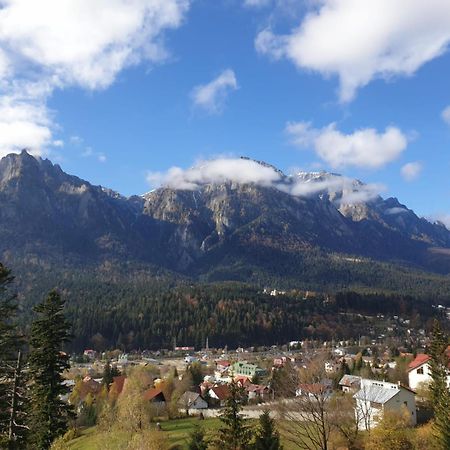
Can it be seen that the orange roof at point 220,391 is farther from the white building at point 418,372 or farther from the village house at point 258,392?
the white building at point 418,372

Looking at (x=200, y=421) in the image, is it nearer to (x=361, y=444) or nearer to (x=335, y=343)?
(x=361, y=444)

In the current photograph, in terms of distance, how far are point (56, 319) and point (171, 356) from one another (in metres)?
146

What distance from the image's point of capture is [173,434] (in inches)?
2312

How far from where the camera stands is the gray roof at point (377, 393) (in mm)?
51312

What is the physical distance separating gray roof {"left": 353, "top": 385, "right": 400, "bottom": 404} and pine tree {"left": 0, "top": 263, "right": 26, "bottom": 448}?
37087 millimetres

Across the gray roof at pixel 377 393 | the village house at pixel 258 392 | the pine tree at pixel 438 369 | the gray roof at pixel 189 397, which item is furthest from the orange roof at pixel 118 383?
the pine tree at pixel 438 369

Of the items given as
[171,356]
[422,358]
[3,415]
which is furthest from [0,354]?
[171,356]

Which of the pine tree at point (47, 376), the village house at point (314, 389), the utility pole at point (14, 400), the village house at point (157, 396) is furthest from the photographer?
the village house at point (157, 396)

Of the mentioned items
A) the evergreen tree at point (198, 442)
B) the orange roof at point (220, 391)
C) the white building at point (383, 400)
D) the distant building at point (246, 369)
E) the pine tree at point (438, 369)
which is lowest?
the distant building at point (246, 369)

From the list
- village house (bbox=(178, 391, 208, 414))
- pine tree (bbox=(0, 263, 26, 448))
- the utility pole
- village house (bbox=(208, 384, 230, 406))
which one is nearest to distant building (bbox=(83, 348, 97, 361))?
Answer: village house (bbox=(208, 384, 230, 406))

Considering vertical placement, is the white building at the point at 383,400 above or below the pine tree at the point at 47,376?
below

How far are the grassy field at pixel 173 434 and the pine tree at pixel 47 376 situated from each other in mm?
16982

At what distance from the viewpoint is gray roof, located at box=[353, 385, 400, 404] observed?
5131cm

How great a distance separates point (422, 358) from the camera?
81.6m
